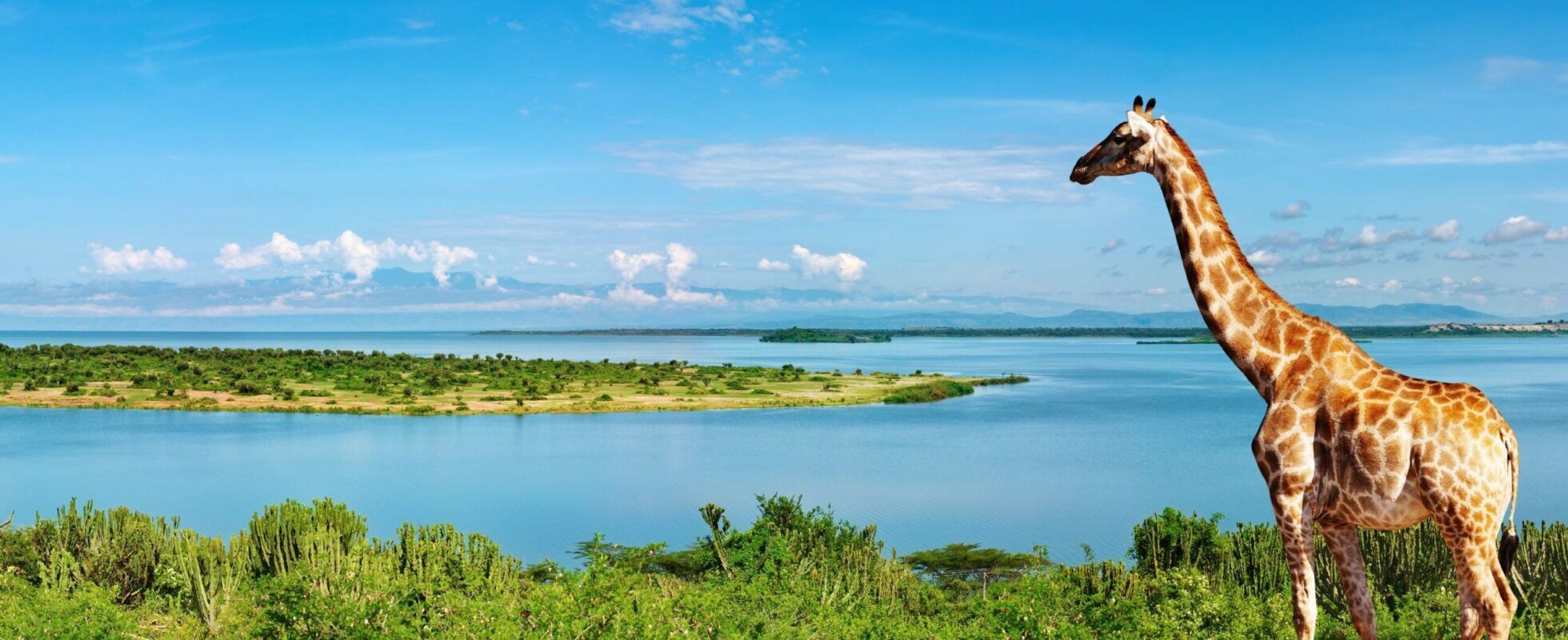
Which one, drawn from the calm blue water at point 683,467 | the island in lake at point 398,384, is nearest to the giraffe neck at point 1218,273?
the calm blue water at point 683,467

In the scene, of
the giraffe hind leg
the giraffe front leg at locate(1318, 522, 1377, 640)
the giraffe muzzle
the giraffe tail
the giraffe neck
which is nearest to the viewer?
the giraffe hind leg

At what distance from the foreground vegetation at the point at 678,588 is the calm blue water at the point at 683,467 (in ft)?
29.9

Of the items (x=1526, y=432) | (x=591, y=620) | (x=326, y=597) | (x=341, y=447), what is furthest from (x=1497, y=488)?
(x=1526, y=432)

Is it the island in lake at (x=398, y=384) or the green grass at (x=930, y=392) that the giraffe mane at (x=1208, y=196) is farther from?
the green grass at (x=930, y=392)

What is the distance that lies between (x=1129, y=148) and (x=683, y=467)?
100 ft

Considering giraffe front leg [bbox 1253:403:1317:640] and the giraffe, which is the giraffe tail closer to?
the giraffe

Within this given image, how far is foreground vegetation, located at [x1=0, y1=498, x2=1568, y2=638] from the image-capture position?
8258 millimetres

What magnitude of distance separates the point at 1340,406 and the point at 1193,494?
28147 mm

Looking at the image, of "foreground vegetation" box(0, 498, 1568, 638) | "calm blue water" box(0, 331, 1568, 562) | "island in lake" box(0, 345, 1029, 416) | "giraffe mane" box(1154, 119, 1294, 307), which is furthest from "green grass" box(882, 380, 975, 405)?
"giraffe mane" box(1154, 119, 1294, 307)

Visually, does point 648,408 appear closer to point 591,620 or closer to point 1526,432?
point 1526,432

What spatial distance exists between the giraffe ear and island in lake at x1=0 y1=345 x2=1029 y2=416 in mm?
45322

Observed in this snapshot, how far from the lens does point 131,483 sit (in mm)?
31500

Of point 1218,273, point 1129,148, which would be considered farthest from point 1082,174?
point 1218,273

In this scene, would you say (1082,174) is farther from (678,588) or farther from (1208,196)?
(678,588)
